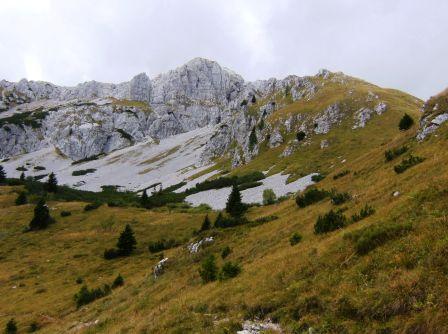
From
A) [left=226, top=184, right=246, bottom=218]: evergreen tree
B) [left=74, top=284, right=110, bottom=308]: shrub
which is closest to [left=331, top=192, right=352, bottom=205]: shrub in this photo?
[left=74, top=284, right=110, bottom=308]: shrub

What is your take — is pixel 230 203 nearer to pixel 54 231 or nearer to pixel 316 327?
pixel 54 231

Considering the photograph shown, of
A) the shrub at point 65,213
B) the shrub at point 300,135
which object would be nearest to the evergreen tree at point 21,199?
the shrub at point 65,213

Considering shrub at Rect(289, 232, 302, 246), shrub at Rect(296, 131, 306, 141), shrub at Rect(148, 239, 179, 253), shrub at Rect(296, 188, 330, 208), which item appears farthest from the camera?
shrub at Rect(296, 131, 306, 141)

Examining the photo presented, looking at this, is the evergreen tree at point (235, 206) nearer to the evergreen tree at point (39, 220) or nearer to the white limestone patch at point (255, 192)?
the white limestone patch at point (255, 192)

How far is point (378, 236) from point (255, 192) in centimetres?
6633

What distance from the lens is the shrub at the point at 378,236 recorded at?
13578 millimetres

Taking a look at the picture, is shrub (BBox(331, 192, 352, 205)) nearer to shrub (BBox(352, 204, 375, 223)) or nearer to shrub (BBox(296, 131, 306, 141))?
shrub (BBox(352, 204, 375, 223))

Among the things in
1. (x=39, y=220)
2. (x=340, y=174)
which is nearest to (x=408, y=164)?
(x=340, y=174)

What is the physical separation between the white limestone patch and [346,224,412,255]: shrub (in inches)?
2087

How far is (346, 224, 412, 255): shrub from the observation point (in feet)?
44.5

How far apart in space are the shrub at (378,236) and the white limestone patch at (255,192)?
53010 mm

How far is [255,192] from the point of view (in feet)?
263

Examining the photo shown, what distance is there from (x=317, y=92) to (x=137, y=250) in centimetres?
10107

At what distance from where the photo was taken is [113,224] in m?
69.1
